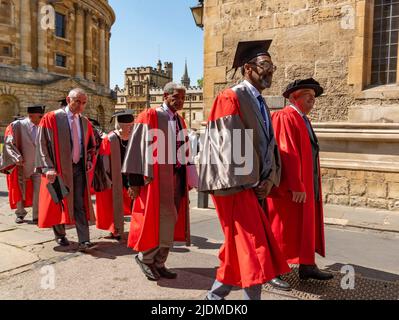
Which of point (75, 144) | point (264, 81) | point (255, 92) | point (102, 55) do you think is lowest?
point (75, 144)

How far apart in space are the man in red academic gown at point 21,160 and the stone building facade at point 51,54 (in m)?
34.6

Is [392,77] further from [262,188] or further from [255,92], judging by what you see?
[262,188]

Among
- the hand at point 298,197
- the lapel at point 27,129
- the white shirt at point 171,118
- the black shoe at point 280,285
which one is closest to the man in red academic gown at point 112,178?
the white shirt at point 171,118

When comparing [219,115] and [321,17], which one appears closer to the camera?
[219,115]

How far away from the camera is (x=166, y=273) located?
3924 millimetres

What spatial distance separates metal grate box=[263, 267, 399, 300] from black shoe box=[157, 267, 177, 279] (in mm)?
928

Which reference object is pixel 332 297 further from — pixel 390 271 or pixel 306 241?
pixel 390 271

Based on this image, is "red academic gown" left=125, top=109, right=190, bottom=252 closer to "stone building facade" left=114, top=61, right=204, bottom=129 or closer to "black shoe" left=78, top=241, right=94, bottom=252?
"black shoe" left=78, top=241, right=94, bottom=252

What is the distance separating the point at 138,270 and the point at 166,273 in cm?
39

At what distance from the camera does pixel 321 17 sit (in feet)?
25.0

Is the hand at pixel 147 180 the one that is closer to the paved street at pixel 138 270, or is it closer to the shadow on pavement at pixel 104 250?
the paved street at pixel 138 270

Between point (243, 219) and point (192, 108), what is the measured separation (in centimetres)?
8752

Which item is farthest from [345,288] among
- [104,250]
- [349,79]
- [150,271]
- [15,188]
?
[15,188]
